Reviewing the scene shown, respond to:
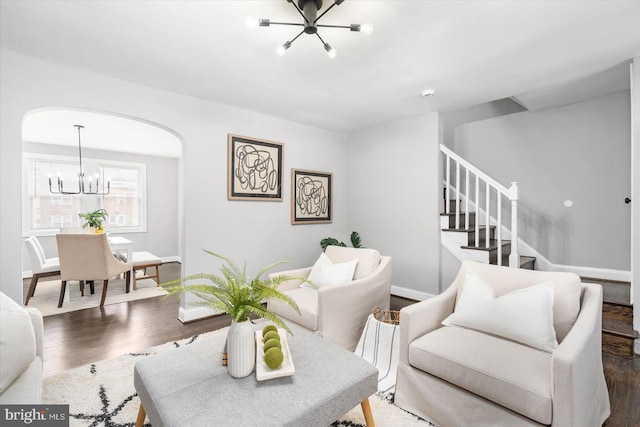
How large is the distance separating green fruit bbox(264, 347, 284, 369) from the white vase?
0.28 ft

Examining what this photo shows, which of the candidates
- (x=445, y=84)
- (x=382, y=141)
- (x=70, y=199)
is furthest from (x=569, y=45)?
(x=70, y=199)

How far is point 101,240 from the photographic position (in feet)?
11.5

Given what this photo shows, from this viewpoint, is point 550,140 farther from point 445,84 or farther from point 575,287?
point 575,287

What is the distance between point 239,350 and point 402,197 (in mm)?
3163

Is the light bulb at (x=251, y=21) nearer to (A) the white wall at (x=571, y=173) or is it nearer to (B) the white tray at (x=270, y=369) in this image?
(B) the white tray at (x=270, y=369)

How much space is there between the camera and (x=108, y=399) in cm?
181

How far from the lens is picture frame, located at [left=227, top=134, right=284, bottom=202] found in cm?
346

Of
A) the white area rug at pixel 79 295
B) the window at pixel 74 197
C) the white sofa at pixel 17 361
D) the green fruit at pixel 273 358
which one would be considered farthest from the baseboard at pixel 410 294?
the window at pixel 74 197

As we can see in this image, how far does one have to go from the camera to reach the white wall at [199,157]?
227 centimetres

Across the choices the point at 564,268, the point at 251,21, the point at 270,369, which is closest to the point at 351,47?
the point at 251,21

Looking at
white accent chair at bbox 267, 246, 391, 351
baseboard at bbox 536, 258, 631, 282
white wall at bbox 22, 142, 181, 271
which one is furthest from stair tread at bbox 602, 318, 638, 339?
white wall at bbox 22, 142, 181, 271

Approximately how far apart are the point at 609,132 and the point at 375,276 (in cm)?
345

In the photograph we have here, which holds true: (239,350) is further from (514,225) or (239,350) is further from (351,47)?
(514,225)

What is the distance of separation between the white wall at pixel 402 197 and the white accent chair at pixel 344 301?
1187mm
